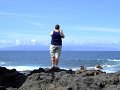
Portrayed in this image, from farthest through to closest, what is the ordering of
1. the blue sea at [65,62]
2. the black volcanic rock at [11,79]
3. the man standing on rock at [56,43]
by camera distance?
the blue sea at [65,62] → the man standing on rock at [56,43] → the black volcanic rock at [11,79]

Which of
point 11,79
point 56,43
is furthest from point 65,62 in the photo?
point 11,79

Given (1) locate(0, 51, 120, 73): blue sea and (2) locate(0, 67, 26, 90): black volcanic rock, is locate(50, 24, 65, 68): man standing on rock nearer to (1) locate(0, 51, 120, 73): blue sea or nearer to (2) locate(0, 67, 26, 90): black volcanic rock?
(2) locate(0, 67, 26, 90): black volcanic rock

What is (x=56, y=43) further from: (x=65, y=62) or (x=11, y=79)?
(x=65, y=62)

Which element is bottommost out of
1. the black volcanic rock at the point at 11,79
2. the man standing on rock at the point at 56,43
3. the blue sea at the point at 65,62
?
the black volcanic rock at the point at 11,79

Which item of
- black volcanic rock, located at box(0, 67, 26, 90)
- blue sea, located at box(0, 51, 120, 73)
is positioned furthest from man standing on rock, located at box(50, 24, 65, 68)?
blue sea, located at box(0, 51, 120, 73)

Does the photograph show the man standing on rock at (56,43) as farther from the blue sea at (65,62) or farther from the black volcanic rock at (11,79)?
the blue sea at (65,62)

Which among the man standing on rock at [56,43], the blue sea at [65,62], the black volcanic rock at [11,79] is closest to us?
Result: the black volcanic rock at [11,79]

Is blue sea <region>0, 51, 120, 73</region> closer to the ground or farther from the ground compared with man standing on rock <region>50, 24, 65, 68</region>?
farther from the ground

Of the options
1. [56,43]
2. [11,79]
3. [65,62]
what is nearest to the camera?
[11,79]

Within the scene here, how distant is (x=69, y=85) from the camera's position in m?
11.9

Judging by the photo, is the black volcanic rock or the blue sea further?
the blue sea

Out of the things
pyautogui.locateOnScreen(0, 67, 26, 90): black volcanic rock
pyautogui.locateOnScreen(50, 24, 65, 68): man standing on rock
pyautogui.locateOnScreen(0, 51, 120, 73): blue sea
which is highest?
pyautogui.locateOnScreen(0, 51, 120, 73): blue sea

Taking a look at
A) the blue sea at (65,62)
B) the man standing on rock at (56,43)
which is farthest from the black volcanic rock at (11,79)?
the blue sea at (65,62)

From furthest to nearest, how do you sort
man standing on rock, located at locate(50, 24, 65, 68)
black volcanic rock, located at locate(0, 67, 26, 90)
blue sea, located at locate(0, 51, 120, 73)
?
blue sea, located at locate(0, 51, 120, 73) < man standing on rock, located at locate(50, 24, 65, 68) < black volcanic rock, located at locate(0, 67, 26, 90)
